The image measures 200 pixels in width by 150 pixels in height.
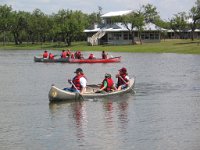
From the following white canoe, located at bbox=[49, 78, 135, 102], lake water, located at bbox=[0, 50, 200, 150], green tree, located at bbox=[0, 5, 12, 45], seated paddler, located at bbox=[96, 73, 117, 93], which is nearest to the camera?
lake water, located at bbox=[0, 50, 200, 150]

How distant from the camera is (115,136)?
20.2m

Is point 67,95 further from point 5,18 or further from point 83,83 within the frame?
point 5,18

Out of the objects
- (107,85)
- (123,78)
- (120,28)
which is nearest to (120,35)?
(120,28)

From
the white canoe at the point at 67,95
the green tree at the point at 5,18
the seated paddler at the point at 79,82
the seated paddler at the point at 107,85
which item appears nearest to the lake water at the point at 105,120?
the white canoe at the point at 67,95

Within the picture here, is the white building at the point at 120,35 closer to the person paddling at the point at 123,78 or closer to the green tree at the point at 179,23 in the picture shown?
the green tree at the point at 179,23

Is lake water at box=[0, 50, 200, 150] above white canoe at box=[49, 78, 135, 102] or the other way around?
the other way around

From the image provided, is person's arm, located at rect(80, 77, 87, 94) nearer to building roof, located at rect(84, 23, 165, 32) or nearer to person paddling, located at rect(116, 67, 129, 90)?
person paddling, located at rect(116, 67, 129, 90)

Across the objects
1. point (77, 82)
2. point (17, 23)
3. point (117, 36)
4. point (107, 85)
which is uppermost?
point (17, 23)

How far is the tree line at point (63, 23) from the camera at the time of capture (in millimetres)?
118750

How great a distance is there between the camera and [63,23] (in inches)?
5128

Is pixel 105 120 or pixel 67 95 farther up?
pixel 67 95

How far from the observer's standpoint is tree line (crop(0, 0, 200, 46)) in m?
119

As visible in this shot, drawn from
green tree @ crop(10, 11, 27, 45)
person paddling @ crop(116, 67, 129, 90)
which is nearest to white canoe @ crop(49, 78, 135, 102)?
person paddling @ crop(116, 67, 129, 90)

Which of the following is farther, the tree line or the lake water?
the tree line
